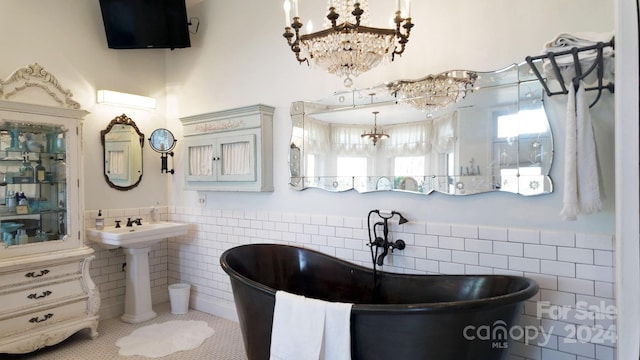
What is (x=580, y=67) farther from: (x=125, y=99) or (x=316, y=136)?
(x=125, y=99)

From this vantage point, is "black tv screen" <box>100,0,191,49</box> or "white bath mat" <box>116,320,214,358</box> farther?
"black tv screen" <box>100,0,191,49</box>

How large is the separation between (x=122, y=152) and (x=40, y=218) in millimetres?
989

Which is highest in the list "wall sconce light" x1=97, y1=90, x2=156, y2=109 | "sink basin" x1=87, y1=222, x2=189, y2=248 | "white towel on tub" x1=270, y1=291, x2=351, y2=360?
"wall sconce light" x1=97, y1=90, x2=156, y2=109

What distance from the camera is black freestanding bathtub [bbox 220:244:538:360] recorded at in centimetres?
172

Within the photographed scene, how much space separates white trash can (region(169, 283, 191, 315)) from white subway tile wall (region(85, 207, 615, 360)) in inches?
17.3

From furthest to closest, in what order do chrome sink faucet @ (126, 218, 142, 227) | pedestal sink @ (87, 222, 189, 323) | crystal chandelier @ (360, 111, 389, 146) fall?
1. chrome sink faucet @ (126, 218, 142, 227)
2. pedestal sink @ (87, 222, 189, 323)
3. crystal chandelier @ (360, 111, 389, 146)

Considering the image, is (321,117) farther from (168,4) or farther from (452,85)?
(168,4)

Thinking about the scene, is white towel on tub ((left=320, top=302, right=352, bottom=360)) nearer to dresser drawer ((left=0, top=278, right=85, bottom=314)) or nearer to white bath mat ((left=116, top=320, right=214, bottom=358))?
white bath mat ((left=116, top=320, right=214, bottom=358))

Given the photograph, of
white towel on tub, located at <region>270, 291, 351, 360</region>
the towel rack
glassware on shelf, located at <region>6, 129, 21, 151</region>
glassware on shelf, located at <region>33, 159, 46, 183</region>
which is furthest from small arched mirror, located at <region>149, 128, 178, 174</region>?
the towel rack

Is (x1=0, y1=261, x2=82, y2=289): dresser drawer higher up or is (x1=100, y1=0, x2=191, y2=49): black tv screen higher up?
(x1=100, y1=0, x2=191, y2=49): black tv screen

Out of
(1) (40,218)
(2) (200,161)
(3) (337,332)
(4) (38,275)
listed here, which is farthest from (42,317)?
(3) (337,332)

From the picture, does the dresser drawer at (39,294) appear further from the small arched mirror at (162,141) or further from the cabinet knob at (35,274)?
the small arched mirror at (162,141)

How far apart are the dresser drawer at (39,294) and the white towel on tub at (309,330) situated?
206 cm

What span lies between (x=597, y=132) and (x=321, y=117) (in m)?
1.81
